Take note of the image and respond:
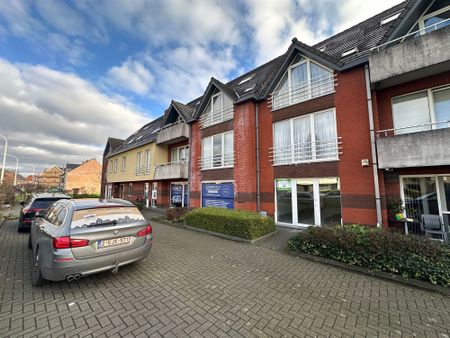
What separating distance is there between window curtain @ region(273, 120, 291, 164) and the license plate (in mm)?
Result: 8259

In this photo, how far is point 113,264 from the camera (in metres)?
4.07

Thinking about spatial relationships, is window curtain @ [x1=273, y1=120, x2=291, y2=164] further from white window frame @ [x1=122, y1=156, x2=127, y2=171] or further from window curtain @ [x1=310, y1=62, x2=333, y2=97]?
white window frame @ [x1=122, y1=156, x2=127, y2=171]

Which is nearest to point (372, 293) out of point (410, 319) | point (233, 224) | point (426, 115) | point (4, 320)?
point (410, 319)

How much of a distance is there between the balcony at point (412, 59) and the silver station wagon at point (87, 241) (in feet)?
30.6

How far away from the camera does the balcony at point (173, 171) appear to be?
15297 mm

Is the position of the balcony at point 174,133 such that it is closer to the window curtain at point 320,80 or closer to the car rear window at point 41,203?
the car rear window at point 41,203

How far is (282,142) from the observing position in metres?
10.8

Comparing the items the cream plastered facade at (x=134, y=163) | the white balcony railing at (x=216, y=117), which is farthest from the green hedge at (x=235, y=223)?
the cream plastered facade at (x=134, y=163)

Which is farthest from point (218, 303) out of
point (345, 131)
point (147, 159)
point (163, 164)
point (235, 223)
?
point (147, 159)

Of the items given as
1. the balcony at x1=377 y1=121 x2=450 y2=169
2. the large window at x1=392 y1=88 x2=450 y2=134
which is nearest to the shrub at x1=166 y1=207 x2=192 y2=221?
the balcony at x1=377 y1=121 x2=450 y2=169

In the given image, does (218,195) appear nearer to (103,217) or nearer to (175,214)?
(175,214)

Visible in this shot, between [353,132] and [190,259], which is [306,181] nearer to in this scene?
[353,132]

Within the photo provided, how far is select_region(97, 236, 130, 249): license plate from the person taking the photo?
3939 millimetres

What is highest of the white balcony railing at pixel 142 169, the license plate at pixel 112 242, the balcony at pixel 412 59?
the balcony at pixel 412 59
